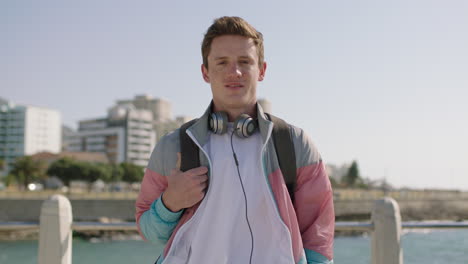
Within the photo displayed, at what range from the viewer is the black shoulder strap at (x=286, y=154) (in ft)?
5.74

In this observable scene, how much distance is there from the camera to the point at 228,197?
1.72 metres

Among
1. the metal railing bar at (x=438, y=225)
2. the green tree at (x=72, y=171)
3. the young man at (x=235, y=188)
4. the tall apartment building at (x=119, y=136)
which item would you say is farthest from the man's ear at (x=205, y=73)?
the tall apartment building at (x=119, y=136)

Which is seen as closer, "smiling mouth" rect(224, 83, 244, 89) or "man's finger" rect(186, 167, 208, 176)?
"man's finger" rect(186, 167, 208, 176)

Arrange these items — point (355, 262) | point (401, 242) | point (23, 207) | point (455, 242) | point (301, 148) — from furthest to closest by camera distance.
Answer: point (23, 207)
point (455, 242)
point (355, 262)
point (401, 242)
point (301, 148)

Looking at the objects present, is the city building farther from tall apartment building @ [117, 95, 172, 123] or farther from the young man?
the young man

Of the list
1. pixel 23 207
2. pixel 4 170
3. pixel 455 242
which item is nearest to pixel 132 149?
pixel 4 170

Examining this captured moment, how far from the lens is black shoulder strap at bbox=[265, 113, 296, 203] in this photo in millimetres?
1751

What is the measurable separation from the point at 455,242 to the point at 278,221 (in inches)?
124

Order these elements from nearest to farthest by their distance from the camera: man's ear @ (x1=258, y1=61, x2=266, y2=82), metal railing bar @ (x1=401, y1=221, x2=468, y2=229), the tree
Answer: man's ear @ (x1=258, y1=61, x2=266, y2=82) < metal railing bar @ (x1=401, y1=221, x2=468, y2=229) < the tree

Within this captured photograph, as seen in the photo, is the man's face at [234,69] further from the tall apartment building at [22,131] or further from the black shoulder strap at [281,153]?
the tall apartment building at [22,131]

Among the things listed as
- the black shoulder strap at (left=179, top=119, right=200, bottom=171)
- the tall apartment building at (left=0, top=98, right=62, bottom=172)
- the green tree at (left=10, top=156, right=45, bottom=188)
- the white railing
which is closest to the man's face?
the black shoulder strap at (left=179, top=119, right=200, bottom=171)

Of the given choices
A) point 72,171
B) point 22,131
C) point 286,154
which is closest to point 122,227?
point 286,154

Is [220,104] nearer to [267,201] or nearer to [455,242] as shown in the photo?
[267,201]

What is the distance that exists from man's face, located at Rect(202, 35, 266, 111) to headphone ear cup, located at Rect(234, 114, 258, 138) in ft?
0.31
